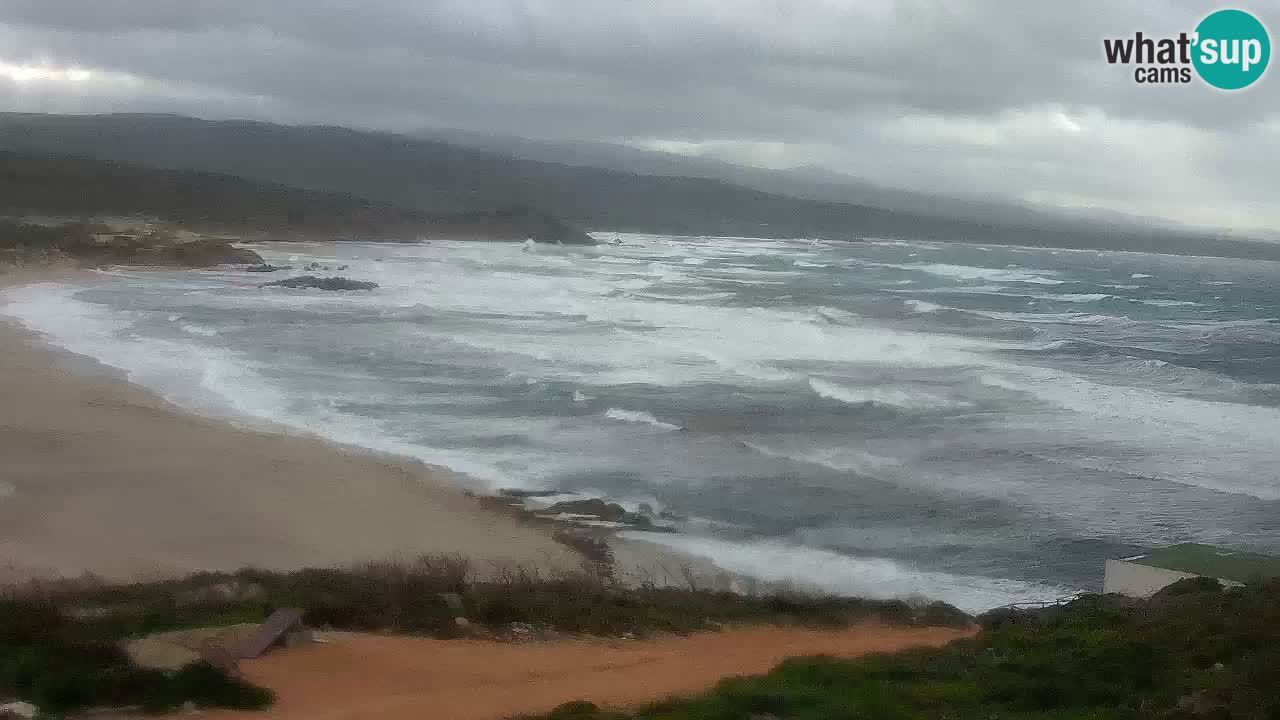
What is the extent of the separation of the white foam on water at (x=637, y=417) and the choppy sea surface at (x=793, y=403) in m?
0.16

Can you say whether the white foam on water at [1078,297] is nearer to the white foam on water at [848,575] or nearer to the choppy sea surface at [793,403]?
the choppy sea surface at [793,403]

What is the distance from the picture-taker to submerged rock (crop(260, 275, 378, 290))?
4575 centimetres

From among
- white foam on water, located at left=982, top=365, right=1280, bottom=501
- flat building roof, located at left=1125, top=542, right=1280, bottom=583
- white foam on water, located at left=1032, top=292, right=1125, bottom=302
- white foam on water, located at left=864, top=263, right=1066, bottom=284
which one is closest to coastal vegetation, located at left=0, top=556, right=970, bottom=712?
flat building roof, located at left=1125, top=542, right=1280, bottom=583

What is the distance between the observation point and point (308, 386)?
24.5m

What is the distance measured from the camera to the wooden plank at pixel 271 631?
8812 mm

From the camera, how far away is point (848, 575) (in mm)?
14516

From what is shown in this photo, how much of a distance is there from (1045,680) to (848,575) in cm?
658

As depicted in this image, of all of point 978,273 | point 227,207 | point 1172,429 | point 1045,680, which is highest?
point 227,207

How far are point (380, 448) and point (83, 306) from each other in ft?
65.3

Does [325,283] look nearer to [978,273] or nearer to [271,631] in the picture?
[271,631]

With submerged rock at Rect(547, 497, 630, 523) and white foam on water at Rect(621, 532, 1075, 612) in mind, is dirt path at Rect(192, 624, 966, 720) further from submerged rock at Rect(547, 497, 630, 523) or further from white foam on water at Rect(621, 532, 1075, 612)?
submerged rock at Rect(547, 497, 630, 523)

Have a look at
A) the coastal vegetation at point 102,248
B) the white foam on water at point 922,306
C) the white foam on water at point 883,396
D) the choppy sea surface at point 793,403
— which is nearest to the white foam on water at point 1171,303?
the choppy sea surface at point 793,403

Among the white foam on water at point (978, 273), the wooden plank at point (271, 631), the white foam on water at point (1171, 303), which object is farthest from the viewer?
the white foam on water at point (978, 273)

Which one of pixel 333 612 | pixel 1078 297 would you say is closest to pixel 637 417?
pixel 333 612
